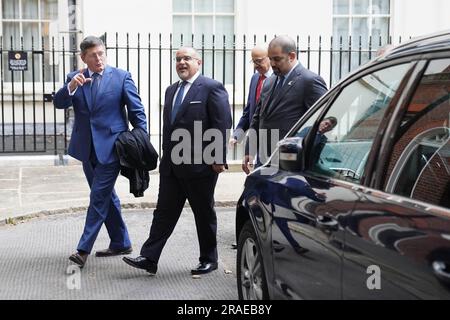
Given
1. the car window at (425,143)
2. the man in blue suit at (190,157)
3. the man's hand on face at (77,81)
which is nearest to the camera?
the car window at (425,143)

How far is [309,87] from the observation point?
5.76 meters

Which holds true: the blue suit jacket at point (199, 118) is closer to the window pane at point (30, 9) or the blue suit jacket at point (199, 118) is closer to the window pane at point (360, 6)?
the window pane at point (360, 6)

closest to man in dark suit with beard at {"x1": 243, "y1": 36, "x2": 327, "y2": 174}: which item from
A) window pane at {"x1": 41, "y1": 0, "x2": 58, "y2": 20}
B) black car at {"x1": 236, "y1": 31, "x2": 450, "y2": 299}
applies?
black car at {"x1": 236, "y1": 31, "x2": 450, "y2": 299}

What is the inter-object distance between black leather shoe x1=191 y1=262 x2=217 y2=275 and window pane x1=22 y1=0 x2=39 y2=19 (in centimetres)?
1000

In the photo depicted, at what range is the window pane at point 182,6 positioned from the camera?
13164 mm

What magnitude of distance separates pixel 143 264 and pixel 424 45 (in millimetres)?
3322

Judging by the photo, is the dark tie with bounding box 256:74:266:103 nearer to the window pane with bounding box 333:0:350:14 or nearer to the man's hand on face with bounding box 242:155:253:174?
the man's hand on face with bounding box 242:155:253:174

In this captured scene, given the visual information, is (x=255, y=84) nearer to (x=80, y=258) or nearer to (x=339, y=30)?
(x=80, y=258)

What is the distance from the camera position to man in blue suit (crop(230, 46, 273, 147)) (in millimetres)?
6816

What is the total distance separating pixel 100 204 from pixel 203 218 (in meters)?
0.87

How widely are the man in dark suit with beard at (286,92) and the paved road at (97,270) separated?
124cm

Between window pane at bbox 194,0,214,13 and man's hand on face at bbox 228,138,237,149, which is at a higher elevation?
window pane at bbox 194,0,214,13

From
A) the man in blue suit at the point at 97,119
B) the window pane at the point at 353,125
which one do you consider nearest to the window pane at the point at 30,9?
the man in blue suit at the point at 97,119
